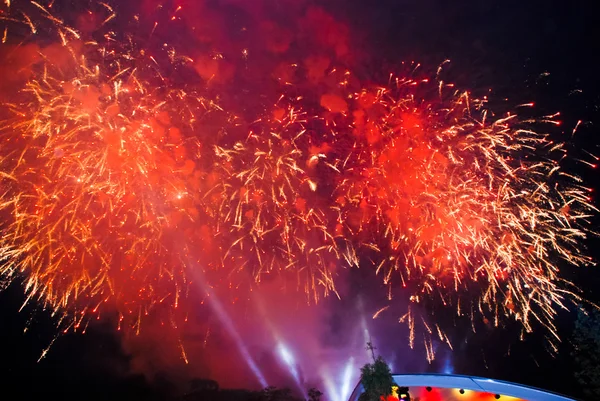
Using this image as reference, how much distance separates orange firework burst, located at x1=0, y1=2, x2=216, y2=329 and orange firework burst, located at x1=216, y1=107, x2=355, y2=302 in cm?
66

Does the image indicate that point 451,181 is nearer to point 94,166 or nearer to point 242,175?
point 242,175

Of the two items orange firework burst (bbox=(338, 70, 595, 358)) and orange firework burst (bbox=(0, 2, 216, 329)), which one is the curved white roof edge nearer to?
orange firework burst (bbox=(338, 70, 595, 358))

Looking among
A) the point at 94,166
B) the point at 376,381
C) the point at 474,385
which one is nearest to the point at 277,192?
the point at 94,166

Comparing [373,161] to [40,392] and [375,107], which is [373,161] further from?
[40,392]

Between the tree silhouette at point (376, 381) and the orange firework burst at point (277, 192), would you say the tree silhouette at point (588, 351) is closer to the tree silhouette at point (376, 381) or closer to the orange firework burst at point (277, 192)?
the tree silhouette at point (376, 381)

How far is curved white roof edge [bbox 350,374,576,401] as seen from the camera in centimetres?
688

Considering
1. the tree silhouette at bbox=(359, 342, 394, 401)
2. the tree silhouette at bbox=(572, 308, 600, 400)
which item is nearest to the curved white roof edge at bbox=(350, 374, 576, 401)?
the tree silhouette at bbox=(359, 342, 394, 401)

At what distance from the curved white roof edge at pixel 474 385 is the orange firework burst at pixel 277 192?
10.9 ft

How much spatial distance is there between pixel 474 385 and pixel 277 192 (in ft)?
18.3

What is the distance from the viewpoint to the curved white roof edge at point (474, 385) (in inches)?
271

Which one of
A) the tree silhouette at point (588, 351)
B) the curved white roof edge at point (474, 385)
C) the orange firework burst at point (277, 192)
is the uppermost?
the orange firework burst at point (277, 192)

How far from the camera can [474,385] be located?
714cm

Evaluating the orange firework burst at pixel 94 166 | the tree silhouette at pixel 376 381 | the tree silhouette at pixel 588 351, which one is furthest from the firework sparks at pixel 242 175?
the tree silhouette at pixel 588 351

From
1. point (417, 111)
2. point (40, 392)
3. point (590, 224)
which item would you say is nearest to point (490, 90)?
point (417, 111)
